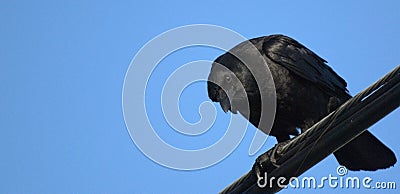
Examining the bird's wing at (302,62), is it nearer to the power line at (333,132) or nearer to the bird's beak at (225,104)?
the bird's beak at (225,104)

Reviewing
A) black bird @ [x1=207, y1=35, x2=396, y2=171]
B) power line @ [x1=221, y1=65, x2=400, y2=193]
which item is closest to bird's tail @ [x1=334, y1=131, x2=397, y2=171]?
black bird @ [x1=207, y1=35, x2=396, y2=171]

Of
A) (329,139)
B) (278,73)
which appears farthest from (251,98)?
(329,139)

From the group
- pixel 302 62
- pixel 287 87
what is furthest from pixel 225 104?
pixel 302 62

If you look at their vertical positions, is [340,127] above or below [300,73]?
below

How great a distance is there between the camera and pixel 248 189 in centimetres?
558

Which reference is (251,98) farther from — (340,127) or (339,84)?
(340,127)

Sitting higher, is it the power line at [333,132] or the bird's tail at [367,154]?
the bird's tail at [367,154]

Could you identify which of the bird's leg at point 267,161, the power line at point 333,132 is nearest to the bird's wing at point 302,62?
the bird's leg at point 267,161

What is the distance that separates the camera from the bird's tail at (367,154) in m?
6.68

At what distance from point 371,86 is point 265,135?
9.63 ft

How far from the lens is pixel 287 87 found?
7.30 m

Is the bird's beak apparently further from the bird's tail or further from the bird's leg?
the bird's tail

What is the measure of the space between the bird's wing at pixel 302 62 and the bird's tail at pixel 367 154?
28.9 inches

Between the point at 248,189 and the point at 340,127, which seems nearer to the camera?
the point at 340,127
